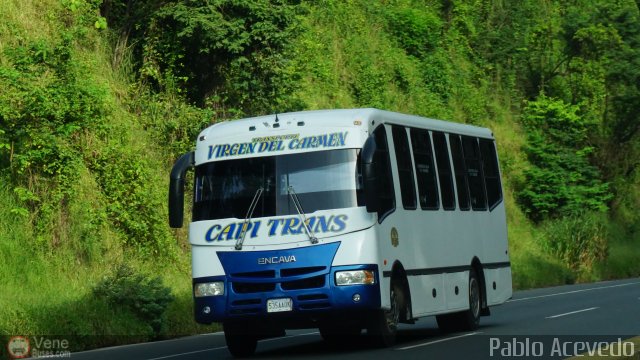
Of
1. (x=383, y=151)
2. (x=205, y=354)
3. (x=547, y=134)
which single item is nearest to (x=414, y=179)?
(x=383, y=151)

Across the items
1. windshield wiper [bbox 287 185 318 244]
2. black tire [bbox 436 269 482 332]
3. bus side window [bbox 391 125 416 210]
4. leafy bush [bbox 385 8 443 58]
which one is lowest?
black tire [bbox 436 269 482 332]

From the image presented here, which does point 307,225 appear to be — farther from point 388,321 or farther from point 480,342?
point 480,342

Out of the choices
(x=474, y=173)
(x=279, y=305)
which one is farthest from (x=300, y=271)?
(x=474, y=173)

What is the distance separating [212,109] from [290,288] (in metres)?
14.1

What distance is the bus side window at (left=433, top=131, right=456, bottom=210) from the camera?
63.8 ft

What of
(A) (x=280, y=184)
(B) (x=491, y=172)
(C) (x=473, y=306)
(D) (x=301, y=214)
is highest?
(B) (x=491, y=172)

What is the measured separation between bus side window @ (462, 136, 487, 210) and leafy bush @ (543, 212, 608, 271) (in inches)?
844

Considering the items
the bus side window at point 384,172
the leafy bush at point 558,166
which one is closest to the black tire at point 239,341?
the bus side window at point 384,172

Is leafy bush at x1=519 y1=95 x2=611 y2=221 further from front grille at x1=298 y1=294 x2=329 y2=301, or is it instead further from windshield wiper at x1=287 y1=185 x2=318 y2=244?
front grille at x1=298 y1=294 x2=329 y2=301

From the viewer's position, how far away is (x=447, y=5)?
51.6m

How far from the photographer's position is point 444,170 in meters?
19.7

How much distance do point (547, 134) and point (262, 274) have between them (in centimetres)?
3636

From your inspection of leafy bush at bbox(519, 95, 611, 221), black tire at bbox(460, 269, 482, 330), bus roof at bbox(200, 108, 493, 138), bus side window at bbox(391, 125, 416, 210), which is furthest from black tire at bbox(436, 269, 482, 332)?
leafy bush at bbox(519, 95, 611, 221)

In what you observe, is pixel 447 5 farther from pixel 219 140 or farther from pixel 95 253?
pixel 219 140
